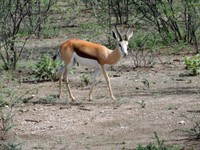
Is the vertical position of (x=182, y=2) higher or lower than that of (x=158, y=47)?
higher

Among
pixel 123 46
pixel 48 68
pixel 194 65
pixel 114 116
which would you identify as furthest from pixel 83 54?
pixel 194 65

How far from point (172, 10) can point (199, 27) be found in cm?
176

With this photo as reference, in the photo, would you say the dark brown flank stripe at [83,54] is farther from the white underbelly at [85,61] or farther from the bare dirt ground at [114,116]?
the bare dirt ground at [114,116]

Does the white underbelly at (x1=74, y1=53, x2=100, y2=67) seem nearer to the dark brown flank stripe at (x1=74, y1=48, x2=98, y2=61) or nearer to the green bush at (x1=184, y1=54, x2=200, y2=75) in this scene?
the dark brown flank stripe at (x1=74, y1=48, x2=98, y2=61)

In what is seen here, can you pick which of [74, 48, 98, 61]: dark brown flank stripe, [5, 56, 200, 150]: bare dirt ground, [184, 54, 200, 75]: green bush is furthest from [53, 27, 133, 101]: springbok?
[184, 54, 200, 75]: green bush

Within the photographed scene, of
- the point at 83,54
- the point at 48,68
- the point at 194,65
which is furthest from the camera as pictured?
the point at 194,65

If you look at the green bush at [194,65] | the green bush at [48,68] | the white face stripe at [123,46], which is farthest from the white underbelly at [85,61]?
the green bush at [194,65]

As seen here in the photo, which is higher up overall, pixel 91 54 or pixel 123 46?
pixel 123 46

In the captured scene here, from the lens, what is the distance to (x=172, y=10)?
684 inches

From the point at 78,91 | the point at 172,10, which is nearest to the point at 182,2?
the point at 172,10

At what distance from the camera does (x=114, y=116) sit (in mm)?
10117

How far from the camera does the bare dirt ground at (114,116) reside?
344 inches

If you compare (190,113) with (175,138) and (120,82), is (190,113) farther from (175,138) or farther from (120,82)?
(120,82)

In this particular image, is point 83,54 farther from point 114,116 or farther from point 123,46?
point 114,116
